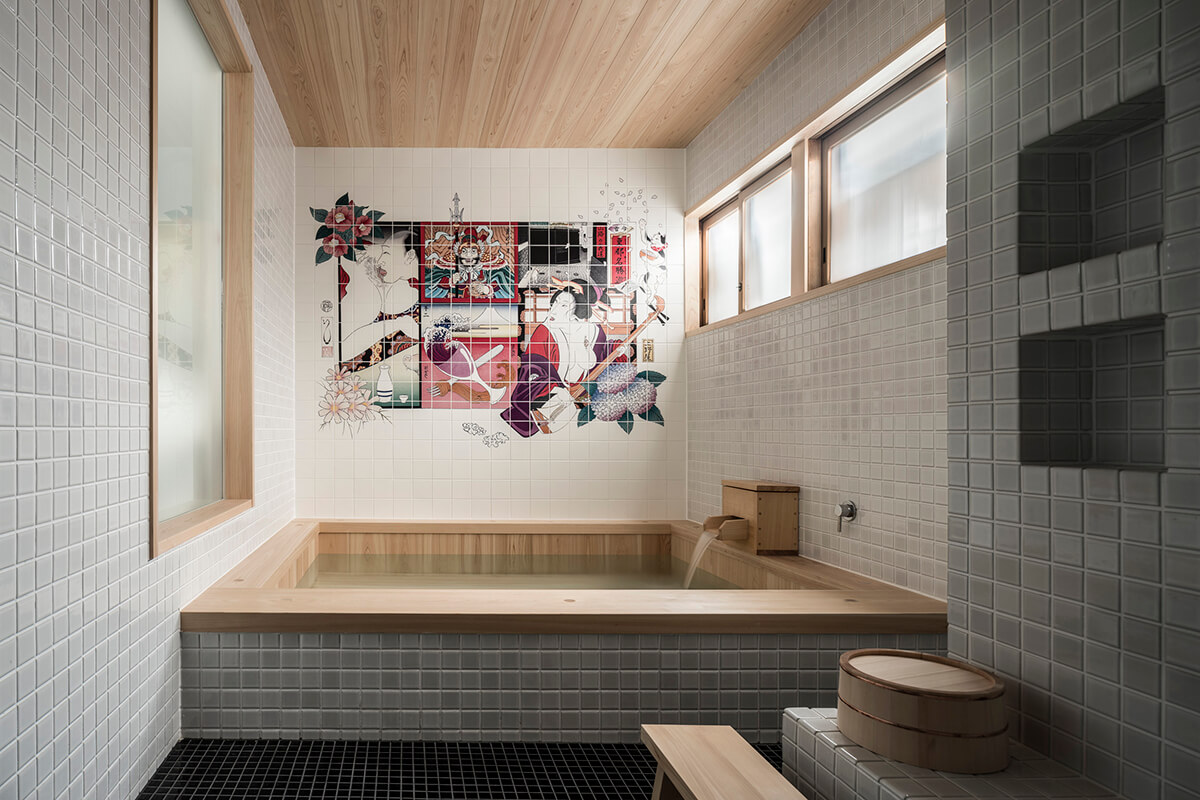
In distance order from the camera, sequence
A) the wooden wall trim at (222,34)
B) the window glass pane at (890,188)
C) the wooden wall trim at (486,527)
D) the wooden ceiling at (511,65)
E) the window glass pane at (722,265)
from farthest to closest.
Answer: the wooden wall trim at (486,527), the window glass pane at (722,265), the wooden ceiling at (511,65), the wooden wall trim at (222,34), the window glass pane at (890,188)

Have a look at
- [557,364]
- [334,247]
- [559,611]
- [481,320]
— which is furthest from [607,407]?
[559,611]

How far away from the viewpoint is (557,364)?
4.18 metres

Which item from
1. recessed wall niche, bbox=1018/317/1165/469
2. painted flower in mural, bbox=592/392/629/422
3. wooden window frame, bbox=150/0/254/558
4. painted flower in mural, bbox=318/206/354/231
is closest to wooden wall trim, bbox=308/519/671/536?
painted flower in mural, bbox=592/392/629/422

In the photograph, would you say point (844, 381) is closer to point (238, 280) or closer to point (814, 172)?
point (814, 172)

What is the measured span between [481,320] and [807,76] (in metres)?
2.04

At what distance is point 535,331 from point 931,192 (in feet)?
7.50

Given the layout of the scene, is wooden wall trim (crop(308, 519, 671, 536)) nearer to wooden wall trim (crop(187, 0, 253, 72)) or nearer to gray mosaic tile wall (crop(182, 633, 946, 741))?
gray mosaic tile wall (crop(182, 633, 946, 741))

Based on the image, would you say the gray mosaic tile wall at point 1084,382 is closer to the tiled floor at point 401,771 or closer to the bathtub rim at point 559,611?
the bathtub rim at point 559,611

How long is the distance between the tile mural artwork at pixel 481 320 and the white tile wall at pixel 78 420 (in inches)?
82.7

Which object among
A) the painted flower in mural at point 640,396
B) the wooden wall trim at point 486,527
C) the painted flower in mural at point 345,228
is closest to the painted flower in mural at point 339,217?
the painted flower in mural at point 345,228

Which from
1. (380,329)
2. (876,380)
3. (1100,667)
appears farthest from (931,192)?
(380,329)

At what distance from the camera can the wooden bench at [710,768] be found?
131 centimetres

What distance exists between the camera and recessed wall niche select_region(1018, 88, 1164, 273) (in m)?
1.25

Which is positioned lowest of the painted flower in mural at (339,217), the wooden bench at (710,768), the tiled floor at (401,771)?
the tiled floor at (401,771)
